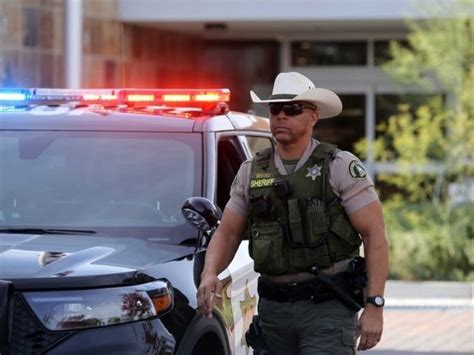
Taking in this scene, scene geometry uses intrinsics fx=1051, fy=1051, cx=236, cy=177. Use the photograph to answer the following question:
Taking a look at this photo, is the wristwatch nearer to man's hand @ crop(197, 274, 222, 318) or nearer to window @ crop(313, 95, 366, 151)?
man's hand @ crop(197, 274, 222, 318)

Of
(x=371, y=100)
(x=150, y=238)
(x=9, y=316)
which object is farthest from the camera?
(x=371, y=100)

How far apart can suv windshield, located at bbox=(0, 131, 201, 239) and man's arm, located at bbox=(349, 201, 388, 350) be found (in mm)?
993

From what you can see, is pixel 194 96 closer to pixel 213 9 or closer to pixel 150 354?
pixel 150 354

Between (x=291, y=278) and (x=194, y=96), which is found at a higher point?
(x=194, y=96)

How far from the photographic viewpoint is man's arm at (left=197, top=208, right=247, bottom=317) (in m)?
4.31

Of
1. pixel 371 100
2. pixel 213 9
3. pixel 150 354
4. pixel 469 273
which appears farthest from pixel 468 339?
pixel 371 100

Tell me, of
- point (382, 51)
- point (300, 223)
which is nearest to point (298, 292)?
point (300, 223)

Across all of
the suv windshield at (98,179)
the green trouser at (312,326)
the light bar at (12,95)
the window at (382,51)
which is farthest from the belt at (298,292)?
the window at (382,51)

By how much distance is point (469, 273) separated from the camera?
12.4 metres

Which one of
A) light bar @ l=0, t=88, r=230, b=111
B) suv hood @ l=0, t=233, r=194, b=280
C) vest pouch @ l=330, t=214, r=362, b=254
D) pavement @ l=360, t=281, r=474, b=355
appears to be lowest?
pavement @ l=360, t=281, r=474, b=355

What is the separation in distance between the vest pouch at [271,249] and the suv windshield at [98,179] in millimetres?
655

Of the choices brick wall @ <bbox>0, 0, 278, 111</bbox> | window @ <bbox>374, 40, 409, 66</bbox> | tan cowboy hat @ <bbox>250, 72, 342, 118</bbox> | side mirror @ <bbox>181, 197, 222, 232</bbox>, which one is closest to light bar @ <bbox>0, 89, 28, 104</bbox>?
side mirror @ <bbox>181, 197, 222, 232</bbox>

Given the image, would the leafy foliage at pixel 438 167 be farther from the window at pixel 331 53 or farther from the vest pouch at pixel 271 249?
the vest pouch at pixel 271 249

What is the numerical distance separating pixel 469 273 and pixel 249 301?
7565 millimetres
